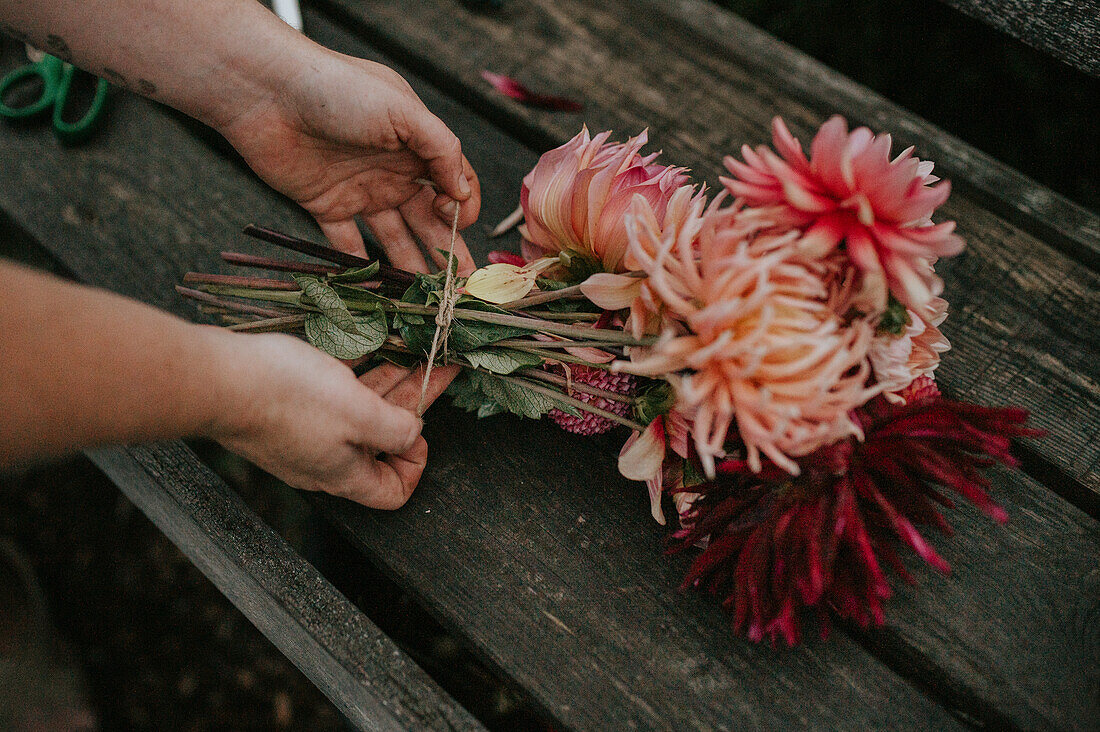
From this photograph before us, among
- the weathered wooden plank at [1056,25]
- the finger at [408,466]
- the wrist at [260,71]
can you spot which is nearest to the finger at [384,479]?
the finger at [408,466]

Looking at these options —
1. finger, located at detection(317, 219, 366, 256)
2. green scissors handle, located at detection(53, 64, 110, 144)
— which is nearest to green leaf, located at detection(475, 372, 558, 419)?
finger, located at detection(317, 219, 366, 256)

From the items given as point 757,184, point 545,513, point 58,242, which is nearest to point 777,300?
point 757,184

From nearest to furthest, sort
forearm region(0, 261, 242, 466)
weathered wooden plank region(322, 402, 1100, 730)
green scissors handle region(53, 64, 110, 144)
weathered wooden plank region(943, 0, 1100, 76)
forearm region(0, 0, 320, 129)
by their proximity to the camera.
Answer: forearm region(0, 261, 242, 466)
weathered wooden plank region(322, 402, 1100, 730)
forearm region(0, 0, 320, 129)
weathered wooden plank region(943, 0, 1100, 76)
green scissors handle region(53, 64, 110, 144)

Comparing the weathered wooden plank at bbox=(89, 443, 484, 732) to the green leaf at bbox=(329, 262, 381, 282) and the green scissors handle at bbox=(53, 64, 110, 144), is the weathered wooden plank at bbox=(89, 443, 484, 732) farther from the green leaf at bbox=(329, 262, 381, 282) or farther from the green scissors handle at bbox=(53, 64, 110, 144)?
the green scissors handle at bbox=(53, 64, 110, 144)

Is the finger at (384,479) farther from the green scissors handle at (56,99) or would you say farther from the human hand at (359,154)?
the green scissors handle at (56,99)

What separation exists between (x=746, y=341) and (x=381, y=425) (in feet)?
1.24

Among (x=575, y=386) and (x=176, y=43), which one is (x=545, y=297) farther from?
(x=176, y=43)

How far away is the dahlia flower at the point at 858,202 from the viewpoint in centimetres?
56

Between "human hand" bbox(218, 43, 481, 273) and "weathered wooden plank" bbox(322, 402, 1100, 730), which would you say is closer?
"weathered wooden plank" bbox(322, 402, 1100, 730)

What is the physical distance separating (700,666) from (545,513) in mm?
245

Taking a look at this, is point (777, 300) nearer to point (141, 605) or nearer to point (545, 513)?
point (545, 513)

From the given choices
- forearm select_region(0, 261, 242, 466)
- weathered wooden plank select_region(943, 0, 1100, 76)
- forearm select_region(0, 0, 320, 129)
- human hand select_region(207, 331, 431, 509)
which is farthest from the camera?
weathered wooden plank select_region(943, 0, 1100, 76)

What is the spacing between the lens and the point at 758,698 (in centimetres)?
74

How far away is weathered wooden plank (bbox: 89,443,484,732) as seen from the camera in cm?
75
